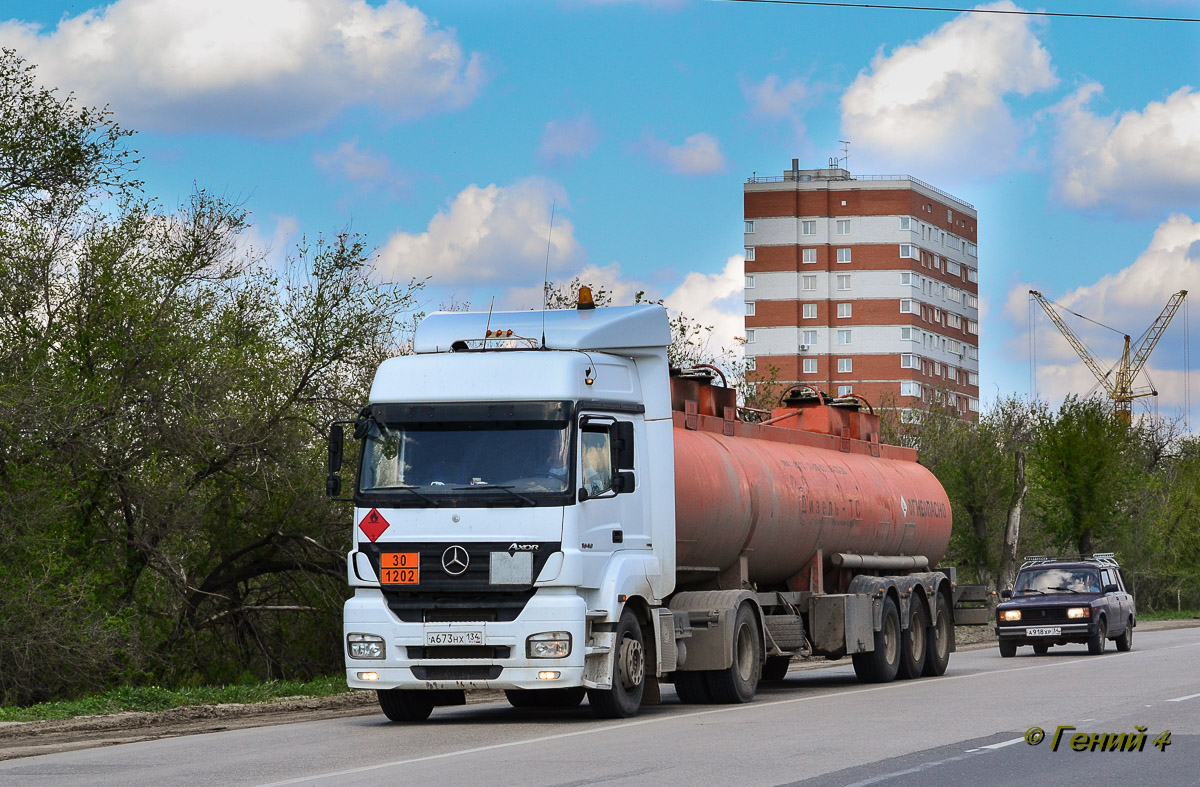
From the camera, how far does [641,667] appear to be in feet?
52.4

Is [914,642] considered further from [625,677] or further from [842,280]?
[842,280]

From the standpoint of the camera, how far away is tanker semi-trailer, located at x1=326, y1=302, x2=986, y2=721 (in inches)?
581

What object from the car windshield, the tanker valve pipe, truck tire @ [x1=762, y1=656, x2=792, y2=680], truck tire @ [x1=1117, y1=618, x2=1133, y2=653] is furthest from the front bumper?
truck tire @ [x1=1117, y1=618, x2=1133, y2=653]

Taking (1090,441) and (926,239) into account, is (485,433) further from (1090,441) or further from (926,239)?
(926,239)

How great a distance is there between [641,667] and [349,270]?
44.6 ft

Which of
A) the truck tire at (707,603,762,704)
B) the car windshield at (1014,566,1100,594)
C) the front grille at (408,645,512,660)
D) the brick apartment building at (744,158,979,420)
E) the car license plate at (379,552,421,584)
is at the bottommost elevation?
the truck tire at (707,603,762,704)

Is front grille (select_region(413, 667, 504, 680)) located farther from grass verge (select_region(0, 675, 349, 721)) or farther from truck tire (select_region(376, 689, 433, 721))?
grass verge (select_region(0, 675, 349, 721))

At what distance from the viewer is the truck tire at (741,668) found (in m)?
17.6

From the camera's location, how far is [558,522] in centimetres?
1474

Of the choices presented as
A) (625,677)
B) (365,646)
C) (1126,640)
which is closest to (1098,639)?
(1126,640)

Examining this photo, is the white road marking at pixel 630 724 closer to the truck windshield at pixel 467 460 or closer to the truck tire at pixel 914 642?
the truck tire at pixel 914 642

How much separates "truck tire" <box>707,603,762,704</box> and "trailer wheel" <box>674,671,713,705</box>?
8 centimetres

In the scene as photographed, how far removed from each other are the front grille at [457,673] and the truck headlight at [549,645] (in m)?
0.35

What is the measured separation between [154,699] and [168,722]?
1913 millimetres
